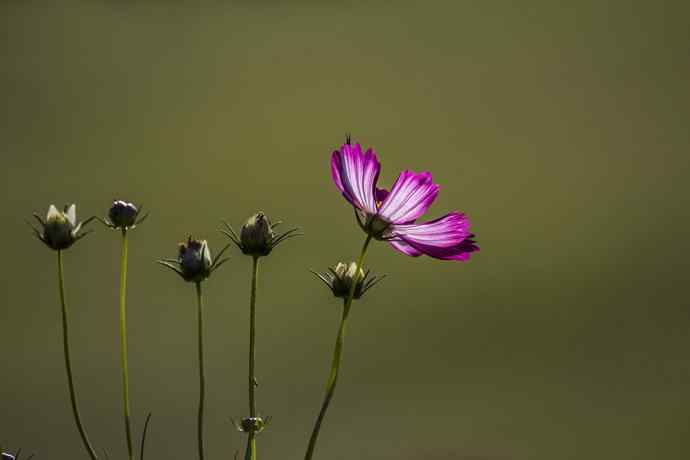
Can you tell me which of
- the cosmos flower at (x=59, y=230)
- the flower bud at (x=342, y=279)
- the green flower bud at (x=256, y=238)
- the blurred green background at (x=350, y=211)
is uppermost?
the blurred green background at (x=350, y=211)

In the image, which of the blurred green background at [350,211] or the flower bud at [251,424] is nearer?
the flower bud at [251,424]

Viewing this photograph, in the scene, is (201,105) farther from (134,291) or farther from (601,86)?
(601,86)

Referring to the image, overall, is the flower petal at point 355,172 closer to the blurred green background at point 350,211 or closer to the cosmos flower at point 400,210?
the cosmos flower at point 400,210

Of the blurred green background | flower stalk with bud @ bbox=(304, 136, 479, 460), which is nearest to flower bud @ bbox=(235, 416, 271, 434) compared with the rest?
flower stalk with bud @ bbox=(304, 136, 479, 460)

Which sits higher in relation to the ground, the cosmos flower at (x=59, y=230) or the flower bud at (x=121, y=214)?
the flower bud at (x=121, y=214)

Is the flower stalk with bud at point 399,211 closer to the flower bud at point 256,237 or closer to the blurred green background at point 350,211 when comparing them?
the flower bud at point 256,237

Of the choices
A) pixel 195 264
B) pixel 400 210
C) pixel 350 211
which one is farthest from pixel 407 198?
pixel 350 211

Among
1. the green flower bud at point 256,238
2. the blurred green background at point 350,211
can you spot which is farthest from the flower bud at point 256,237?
the blurred green background at point 350,211
